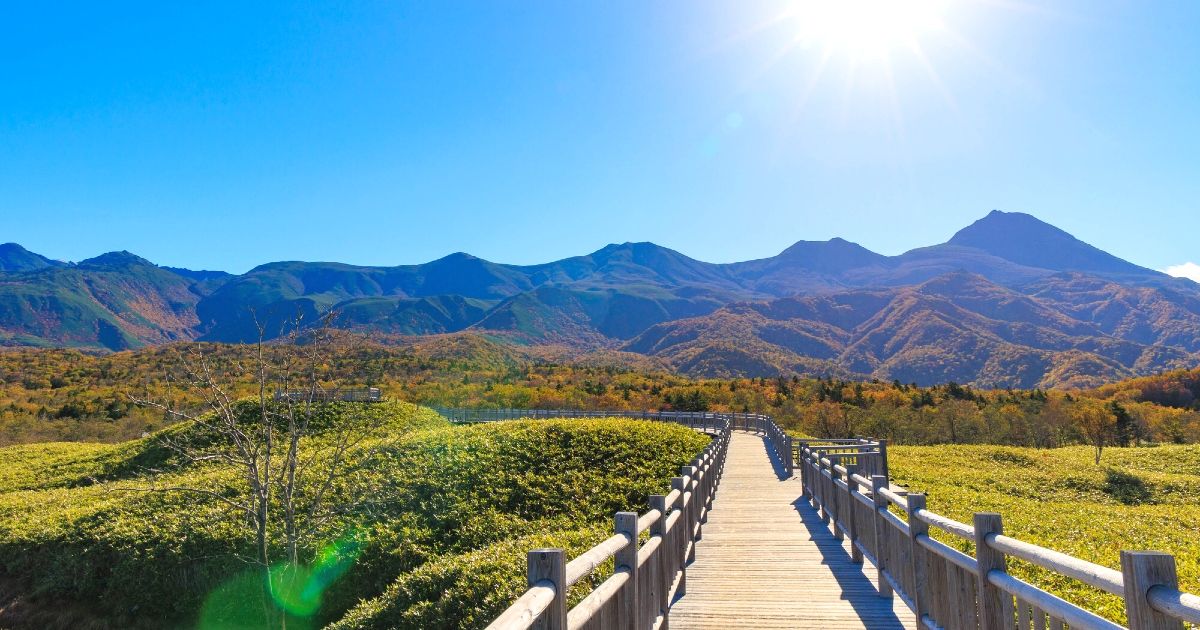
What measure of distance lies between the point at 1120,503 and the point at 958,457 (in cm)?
889

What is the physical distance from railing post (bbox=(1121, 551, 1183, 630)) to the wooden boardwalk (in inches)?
180

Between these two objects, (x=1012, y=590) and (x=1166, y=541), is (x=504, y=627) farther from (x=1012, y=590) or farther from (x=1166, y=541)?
(x=1166, y=541)

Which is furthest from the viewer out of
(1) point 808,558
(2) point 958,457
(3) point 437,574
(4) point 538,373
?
(4) point 538,373

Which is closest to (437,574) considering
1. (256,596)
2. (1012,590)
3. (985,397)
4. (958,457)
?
(256,596)

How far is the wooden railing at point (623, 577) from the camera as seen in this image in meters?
3.18

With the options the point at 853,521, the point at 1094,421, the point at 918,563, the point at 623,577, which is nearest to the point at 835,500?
the point at 853,521

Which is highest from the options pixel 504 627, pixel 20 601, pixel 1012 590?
pixel 504 627

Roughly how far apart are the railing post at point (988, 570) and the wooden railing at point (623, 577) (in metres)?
2.36

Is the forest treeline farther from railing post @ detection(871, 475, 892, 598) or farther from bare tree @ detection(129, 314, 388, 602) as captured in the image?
railing post @ detection(871, 475, 892, 598)

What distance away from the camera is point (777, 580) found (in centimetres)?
867

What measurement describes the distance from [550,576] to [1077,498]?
23641 mm

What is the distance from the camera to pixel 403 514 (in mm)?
16781

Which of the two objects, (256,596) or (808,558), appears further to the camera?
(256,596)

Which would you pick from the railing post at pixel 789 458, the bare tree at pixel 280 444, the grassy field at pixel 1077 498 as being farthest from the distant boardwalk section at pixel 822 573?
the bare tree at pixel 280 444
